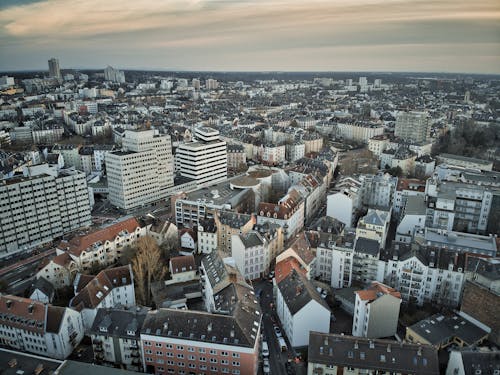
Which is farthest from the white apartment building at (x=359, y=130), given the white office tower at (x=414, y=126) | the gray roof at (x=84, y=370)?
the gray roof at (x=84, y=370)

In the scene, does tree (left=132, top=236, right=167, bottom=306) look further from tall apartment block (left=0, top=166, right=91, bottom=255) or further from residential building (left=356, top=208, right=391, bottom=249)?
residential building (left=356, top=208, right=391, bottom=249)

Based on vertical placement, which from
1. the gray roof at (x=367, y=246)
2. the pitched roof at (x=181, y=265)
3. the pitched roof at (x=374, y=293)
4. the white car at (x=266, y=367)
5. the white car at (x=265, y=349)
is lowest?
the white car at (x=266, y=367)

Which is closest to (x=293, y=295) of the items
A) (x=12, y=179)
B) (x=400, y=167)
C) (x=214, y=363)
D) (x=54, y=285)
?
(x=214, y=363)

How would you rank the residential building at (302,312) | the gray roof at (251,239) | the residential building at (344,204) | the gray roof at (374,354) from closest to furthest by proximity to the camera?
the gray roof at (374,354) < the residential building at (302,312) < the gray roof at (251,239) < the residential building at (344,204)

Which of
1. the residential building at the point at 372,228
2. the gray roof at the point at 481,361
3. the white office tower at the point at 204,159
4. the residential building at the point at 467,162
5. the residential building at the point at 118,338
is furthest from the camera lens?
the residential building at the point at 467,162

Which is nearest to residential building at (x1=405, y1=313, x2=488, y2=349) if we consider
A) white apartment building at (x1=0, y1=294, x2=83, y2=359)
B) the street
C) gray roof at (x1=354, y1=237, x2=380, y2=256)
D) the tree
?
gray roof at (x1=354, y1=237, x2=380, y2=256)

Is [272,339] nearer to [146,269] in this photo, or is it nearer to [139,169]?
[146,269]

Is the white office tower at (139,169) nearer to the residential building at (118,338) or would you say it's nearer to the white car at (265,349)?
the residential building at (118,338)
